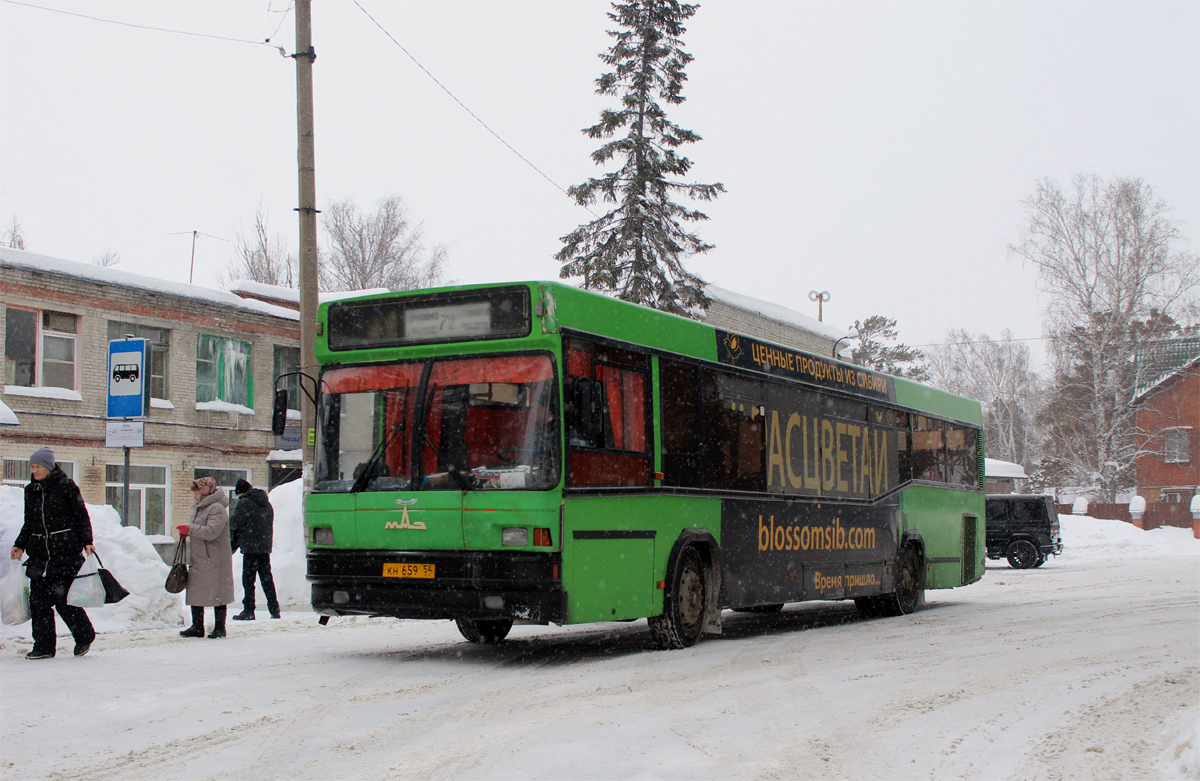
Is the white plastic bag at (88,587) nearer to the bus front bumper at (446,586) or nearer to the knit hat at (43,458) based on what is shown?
the knit hat at (43,458)

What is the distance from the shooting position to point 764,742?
6.64 metres

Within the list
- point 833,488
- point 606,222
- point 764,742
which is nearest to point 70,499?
point 764,742

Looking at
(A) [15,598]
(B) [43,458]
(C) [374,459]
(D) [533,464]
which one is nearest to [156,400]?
(A) [15,598]

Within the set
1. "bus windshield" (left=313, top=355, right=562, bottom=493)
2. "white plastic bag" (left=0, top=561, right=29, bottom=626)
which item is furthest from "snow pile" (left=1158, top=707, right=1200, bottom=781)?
"white plastic bag" (left=0, top=561, right=29, bottom=626)

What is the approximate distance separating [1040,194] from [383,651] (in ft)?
154

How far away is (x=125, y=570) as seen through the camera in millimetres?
13523

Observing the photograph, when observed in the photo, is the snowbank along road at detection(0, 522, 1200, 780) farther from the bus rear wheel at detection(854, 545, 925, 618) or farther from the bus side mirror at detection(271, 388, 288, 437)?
the bus rear wheel at detection(854, 545, 925, 618)

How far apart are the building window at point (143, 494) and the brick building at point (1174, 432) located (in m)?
46.2

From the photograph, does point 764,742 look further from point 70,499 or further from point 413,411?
point 70,499

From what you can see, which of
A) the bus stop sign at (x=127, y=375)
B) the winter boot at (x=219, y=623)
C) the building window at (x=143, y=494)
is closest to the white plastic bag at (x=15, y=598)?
the winter boot at (x=219, y=623)

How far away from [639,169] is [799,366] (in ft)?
82.6

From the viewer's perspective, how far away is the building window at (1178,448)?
64262mm

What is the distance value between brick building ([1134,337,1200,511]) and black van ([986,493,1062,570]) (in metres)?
30.0

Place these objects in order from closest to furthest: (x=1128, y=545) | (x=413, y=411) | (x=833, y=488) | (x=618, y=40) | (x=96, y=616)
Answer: (x=413, y=411) → (x=96, y=616) → (x=833, y=488) → (x=618, y=40) → (x=1128, y=545)
